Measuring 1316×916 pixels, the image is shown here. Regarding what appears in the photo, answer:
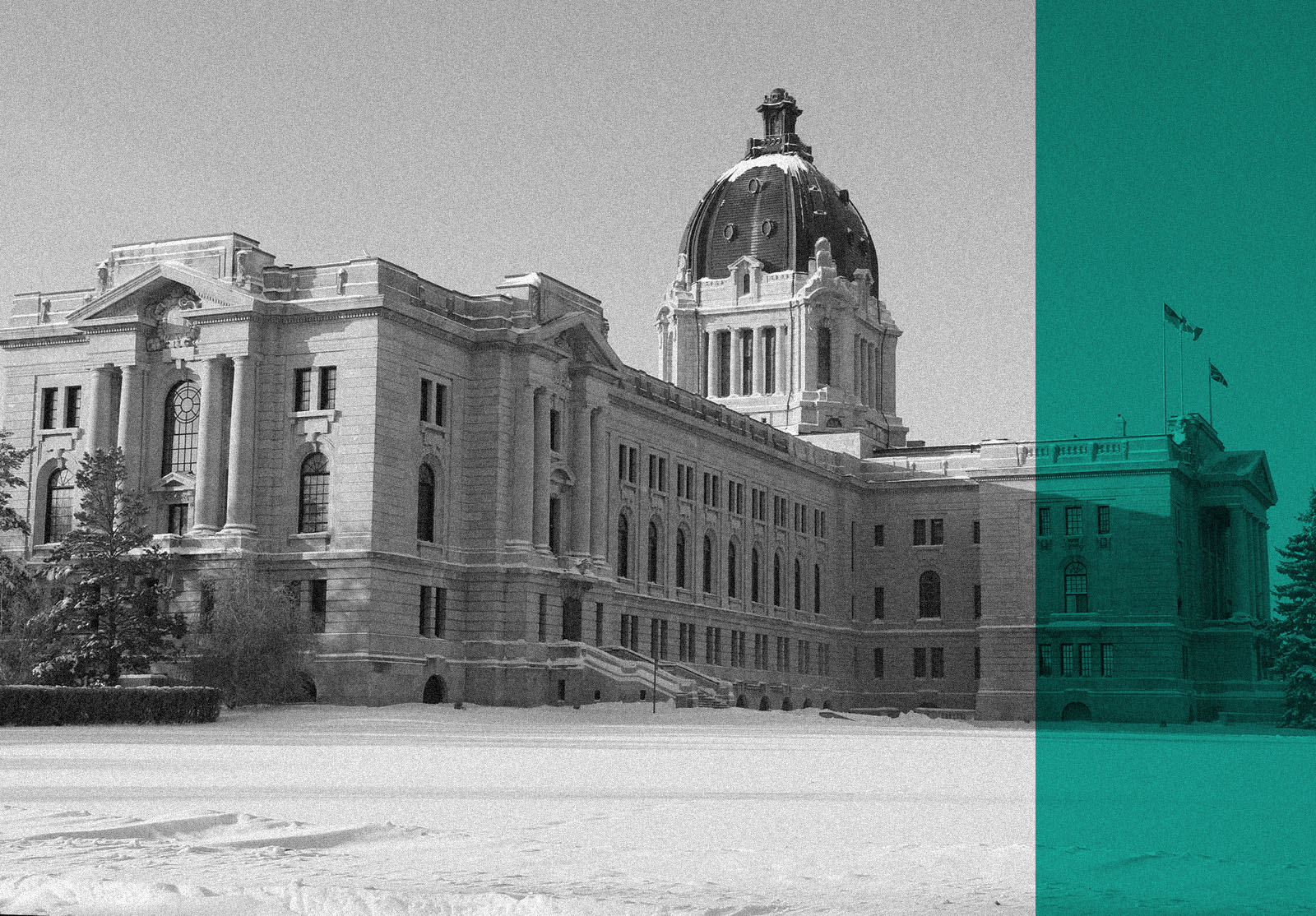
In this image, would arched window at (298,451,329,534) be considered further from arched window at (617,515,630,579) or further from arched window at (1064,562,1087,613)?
arched window at (1064,562,1087,613)

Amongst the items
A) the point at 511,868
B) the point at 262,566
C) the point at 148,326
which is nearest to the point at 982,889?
the point at 511,868

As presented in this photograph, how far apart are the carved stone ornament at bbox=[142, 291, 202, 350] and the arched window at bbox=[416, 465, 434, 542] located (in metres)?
10.3

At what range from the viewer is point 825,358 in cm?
→ 12706

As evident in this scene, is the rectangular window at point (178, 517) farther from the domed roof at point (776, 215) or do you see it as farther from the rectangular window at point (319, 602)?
the domed roof at point (776, 215)

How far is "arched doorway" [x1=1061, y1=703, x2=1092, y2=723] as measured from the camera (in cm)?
10338

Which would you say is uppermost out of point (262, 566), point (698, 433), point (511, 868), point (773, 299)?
point (773, 299)

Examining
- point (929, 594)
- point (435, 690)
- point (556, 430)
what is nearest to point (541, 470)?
point (556, 430)

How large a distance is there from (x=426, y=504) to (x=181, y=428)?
397 inches

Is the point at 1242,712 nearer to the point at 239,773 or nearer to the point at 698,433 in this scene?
the point at 698,433

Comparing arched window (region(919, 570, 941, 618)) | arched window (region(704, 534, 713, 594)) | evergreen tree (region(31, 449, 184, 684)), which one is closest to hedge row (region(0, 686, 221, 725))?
evergreen tree (region(31, 449, 184, 684))

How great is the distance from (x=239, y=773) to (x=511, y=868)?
1364 centimetres

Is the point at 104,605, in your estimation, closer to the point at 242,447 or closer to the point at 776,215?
the point at 242,447

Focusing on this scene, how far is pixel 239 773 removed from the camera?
92.6 ft

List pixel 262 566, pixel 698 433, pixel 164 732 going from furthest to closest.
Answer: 1. pixel 698 433
2. pixel 262 566
3. pixel 164 732
